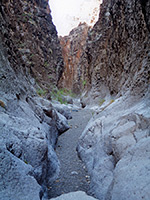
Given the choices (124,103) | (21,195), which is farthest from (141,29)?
(21,195)

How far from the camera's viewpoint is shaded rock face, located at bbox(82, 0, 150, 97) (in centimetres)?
355

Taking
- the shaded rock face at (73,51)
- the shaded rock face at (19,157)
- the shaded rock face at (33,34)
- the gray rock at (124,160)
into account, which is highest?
the shaded rock face at (73,51)

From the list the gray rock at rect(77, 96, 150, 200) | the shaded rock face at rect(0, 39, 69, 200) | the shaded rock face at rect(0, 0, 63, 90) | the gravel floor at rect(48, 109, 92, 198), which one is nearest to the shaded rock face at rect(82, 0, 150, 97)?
the gray rock at rect(77, 96, 150, 200)

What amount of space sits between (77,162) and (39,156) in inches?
55.0

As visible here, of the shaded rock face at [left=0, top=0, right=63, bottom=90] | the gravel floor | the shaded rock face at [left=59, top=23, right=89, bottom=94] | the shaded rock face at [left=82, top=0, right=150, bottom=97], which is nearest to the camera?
the gravel floor

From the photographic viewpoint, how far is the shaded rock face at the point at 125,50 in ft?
11.6

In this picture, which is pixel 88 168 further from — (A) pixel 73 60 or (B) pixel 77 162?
(A) pixel 73 60

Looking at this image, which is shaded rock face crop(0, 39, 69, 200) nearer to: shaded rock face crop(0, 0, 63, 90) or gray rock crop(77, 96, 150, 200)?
gray rock crop(77, 96, 150, 200)

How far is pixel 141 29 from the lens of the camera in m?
4.10

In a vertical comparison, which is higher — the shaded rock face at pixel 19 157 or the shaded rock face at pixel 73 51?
the shaded rock face at pixel 73 51

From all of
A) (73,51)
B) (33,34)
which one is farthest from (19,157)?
(73,51)

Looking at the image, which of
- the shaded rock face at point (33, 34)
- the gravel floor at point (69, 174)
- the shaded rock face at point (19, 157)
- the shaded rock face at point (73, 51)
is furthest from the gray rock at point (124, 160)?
the shaded rock face at point (73, 51)

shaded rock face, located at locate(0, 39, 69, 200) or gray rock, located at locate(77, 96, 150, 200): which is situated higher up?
shaded rock face, located at locate(0, 39, 69, 200)

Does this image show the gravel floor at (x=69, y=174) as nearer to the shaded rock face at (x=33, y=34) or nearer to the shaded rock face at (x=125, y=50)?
the shaded rock face at (x=125, y=50)
